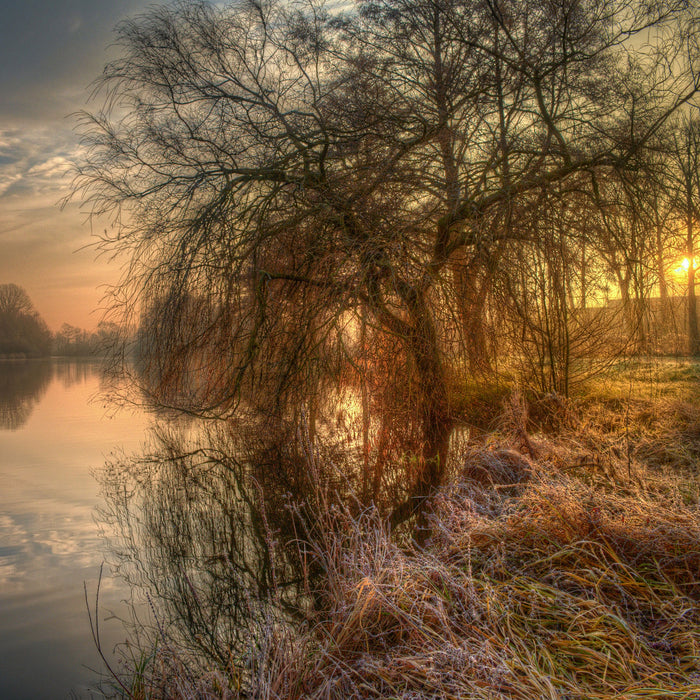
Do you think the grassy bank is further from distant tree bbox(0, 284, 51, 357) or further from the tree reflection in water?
distant tree bbox(0, 284, 51, 357)

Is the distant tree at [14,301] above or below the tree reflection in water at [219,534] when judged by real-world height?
above

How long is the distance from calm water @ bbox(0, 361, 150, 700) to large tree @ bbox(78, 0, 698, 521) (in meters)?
1.88

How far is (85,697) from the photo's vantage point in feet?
9.41

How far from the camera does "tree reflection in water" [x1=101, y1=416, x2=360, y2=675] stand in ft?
10.6

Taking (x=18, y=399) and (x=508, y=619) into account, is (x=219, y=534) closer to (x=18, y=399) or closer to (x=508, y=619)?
(x=508, y=619)

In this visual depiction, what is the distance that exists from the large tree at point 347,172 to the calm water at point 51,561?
1.88 metres

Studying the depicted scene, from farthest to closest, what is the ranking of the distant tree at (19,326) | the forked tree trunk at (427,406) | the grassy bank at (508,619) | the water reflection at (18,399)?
the distant tree at (19,326) → the water reflection at (18,399) → the forked tree trunk at (427,406) → the grassy bank at (508,619)

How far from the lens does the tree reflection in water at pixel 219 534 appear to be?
3.22 meters

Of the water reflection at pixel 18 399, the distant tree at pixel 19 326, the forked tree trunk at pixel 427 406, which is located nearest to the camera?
the forked tree trunk at pixel 427 406

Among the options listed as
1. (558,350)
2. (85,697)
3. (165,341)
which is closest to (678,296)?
(558,350)

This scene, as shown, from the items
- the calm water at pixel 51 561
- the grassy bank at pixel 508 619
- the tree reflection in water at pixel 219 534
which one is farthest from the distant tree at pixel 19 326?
the grassy bank at pixel 508 619

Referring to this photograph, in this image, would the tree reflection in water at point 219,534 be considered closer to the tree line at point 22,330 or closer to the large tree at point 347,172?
the large tree at point 347,172

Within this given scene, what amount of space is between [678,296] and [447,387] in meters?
2.62

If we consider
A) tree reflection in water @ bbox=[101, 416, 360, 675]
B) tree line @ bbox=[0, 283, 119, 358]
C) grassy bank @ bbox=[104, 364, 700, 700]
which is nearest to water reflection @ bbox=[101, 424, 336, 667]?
tree reflection in water @ bbox=[101, 416, 360, 675]
